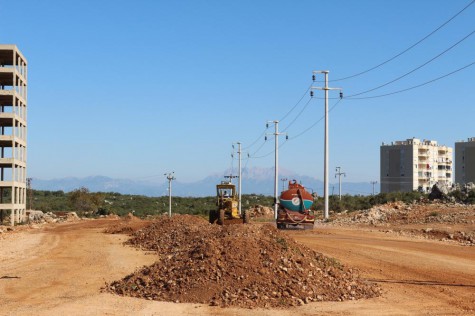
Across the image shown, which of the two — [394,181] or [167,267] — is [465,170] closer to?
[394,181]

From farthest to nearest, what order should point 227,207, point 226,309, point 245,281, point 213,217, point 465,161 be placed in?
point 465,161, point 213,217, point 227,207, point 245,281, point 226,309

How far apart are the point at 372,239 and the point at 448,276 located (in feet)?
54.1

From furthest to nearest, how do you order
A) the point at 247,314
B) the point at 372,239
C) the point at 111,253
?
the point at 372,239 < the point at 111,253 < the point at 247,314

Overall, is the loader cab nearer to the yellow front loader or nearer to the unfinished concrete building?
the yellow front loader

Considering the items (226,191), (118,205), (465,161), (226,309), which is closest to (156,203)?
(118,205)

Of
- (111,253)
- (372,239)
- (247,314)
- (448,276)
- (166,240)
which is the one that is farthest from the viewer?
(372,239)

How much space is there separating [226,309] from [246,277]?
1.80 m

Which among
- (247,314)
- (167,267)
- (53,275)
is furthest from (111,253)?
(247,314)

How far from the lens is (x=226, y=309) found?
1536cm

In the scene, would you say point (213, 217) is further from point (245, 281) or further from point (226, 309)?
point (226, 309)

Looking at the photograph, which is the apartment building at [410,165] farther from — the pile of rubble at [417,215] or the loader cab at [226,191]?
the loader cab at [226,191]

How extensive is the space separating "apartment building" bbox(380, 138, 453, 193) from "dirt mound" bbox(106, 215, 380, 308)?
6247 inches

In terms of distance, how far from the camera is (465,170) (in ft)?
557

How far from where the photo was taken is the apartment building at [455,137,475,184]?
544 ft
